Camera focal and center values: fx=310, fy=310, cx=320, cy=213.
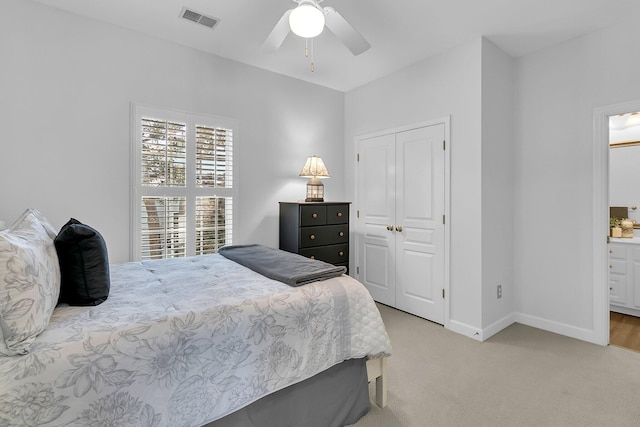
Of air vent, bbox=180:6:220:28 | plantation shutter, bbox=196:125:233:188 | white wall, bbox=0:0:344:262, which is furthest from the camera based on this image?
plantation shutter, bbox=196:125:233:188

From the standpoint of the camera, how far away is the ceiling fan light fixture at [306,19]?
67.4 inches

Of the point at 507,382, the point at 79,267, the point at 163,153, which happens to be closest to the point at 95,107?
the point at 163,153

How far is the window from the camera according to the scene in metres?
2.75

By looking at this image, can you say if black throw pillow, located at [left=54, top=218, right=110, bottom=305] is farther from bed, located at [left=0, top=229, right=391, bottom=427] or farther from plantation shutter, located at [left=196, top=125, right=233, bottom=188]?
plantation shutter, located at [left=196, top=125, right=233, bottom=188]

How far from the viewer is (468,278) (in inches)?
114

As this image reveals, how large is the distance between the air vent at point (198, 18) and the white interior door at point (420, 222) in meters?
2.13

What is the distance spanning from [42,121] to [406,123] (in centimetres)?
326

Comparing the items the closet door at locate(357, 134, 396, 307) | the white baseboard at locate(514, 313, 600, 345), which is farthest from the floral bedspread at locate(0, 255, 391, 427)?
the white baseboard at locate(514, 313, 600, 345)

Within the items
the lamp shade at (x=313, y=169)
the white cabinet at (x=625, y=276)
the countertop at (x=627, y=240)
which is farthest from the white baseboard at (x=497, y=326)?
the lamp shade at (x=313, y=169)

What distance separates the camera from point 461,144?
293 cm

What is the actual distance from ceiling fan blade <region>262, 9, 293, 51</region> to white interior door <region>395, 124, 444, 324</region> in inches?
71.1

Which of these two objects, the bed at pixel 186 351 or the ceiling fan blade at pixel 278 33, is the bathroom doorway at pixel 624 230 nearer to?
the bed at pixel 186 351

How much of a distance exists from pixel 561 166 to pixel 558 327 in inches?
59.7

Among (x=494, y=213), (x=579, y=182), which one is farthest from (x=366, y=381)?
(x=579, y=182)
